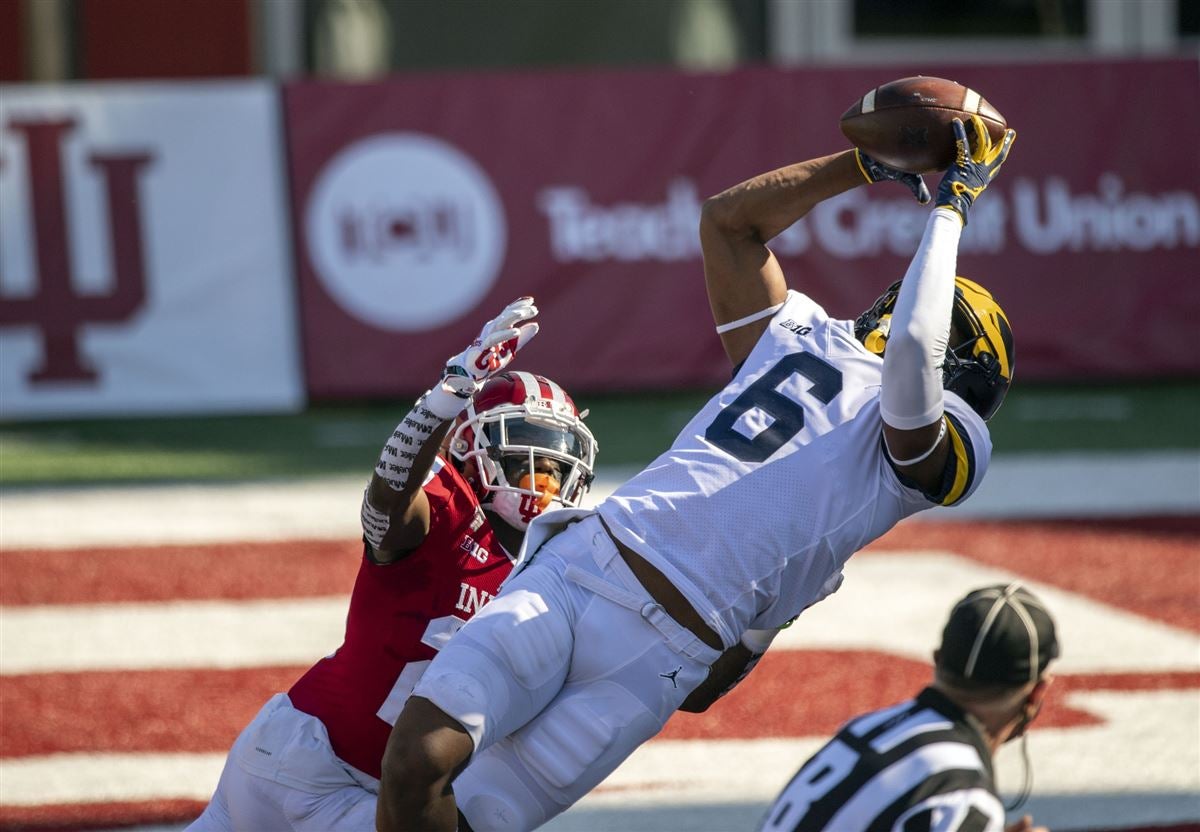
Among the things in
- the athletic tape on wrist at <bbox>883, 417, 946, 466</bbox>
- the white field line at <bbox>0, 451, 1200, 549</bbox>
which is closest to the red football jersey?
the athletic tape on wrist at <bbox>883, 417, 946, 466</bbox>

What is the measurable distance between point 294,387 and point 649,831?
6842mm

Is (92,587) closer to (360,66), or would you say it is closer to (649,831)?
(649,831)

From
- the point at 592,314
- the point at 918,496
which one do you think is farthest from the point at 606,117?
the point at 918,496

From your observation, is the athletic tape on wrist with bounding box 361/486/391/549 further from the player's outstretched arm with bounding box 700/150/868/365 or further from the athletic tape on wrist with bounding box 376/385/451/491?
the player's outstretched arm with bounding box 700/150/868/365

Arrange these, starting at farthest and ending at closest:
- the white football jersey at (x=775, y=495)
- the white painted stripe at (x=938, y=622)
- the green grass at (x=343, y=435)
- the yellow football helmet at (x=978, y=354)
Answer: the green grass at (x=343, y=435) < the white painted stripe at (x=938, y=622) < the yellow football helmet at (x=978, y=354) < the white football jersey at (x=775, y=495)

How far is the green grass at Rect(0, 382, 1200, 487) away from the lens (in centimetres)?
943

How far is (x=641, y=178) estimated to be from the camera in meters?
11.1

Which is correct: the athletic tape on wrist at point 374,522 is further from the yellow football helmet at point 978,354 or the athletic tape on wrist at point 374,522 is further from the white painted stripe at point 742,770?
the white painted stripe at point 742,770

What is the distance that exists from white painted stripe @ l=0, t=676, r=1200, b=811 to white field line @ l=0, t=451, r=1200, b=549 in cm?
286

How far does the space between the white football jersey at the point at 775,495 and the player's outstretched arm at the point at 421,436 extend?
0.37 metres

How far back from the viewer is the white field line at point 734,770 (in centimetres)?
473

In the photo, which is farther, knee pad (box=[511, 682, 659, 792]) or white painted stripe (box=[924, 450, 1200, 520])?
white painted stripe (box=[924, 450, 1200, 520])

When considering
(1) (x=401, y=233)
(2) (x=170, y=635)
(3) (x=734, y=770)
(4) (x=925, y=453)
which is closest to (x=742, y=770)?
(3) (x=734, y=770)

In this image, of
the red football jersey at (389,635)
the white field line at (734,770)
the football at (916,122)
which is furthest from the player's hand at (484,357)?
the white field line at (734,770)
